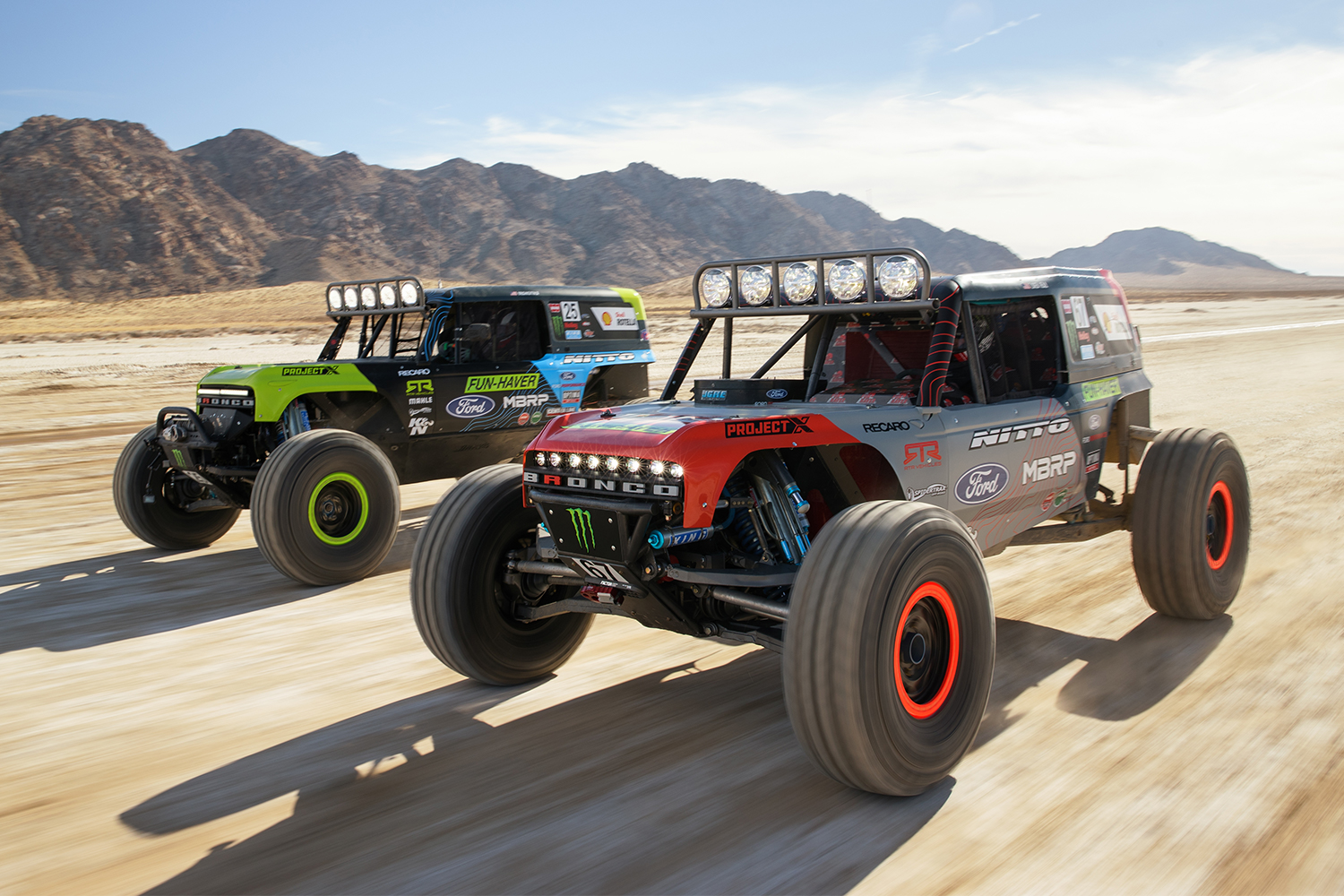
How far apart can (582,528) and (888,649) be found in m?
1.30

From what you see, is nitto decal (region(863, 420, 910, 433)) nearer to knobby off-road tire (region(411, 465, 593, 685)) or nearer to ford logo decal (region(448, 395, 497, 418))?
knobby off-road tire (region(411, 465, 593, 685))

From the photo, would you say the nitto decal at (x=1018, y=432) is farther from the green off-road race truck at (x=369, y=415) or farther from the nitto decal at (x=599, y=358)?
the nitto decal at (x=599, y=358)

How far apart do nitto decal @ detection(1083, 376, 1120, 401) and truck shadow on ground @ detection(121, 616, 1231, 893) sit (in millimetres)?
1473

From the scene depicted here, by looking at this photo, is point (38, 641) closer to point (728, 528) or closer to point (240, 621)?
point (240, 621)

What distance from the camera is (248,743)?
4762 mm

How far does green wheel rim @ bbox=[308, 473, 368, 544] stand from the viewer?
7492mm

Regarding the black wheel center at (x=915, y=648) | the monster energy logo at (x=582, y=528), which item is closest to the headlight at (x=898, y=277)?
the black wheel center at (x=915, y=648)

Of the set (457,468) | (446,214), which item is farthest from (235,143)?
(457,468)

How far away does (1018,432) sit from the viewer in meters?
5.41

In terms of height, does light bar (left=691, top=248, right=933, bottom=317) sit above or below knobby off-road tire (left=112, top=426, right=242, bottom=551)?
above

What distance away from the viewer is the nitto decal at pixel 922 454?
4812 millimetres

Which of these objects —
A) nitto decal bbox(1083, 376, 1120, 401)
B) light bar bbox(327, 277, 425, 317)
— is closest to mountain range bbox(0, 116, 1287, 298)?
light bar bbox(327, 277, 425, 317)

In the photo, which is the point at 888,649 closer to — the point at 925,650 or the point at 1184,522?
the point at 925,650

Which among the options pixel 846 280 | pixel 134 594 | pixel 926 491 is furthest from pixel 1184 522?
pixel 134 594
